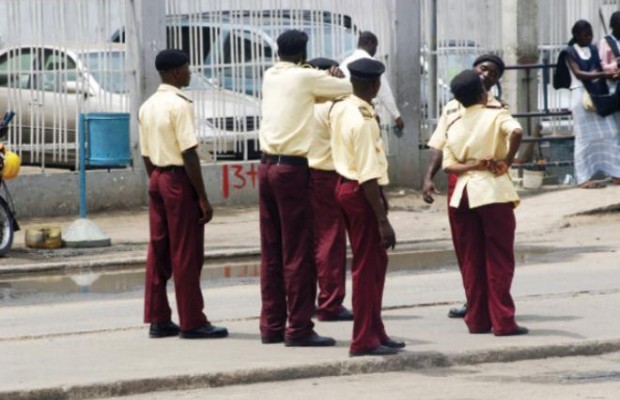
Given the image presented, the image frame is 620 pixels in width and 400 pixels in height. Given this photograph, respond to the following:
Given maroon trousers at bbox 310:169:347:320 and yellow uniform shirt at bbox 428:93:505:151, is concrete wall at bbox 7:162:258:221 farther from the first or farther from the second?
yellow uniform shirt at bbox 428:93:505:151

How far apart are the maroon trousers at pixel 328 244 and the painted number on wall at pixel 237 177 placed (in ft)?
23.9

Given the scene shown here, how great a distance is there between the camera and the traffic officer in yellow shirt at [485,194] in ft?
33.8

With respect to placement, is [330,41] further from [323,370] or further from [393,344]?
[323,370]

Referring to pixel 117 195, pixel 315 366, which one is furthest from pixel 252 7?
pixel 315 366

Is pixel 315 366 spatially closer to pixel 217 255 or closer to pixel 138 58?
pixel 217 255

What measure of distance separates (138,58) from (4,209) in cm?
348

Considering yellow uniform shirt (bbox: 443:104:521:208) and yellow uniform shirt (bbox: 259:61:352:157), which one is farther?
→ yellow uniform shirt (bbox: 443:104:521:208)

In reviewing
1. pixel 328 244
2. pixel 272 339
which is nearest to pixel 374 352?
pixel 272 339

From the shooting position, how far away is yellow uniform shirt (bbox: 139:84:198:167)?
401 inches

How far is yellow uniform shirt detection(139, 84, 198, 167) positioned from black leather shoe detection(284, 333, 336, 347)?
1328 mm

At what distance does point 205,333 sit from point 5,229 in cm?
497

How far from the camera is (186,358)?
9727 mm

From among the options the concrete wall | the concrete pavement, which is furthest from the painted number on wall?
the concrete pavement

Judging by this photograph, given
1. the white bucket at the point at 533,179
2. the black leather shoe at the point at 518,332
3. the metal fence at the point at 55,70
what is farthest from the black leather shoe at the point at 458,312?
the white bucket at the point at 533,179
